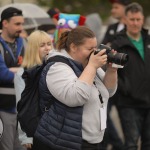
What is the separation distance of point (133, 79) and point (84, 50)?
7.74 feet

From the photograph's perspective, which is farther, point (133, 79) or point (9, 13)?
point (133, 79)

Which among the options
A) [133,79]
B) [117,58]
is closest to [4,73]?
[133,79]

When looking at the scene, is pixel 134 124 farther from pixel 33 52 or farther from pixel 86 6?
pixel 86 6

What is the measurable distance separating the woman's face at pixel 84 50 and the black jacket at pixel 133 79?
89.5 inches

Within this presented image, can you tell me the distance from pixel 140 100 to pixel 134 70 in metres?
0.34

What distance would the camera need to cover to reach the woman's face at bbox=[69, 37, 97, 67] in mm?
5457

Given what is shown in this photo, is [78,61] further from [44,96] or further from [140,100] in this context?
[140,100]

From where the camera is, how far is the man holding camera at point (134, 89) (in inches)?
305

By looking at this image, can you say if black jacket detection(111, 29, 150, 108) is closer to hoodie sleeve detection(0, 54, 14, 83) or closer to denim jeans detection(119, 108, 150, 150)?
denim jeans detection(119, 108, 150, 150)

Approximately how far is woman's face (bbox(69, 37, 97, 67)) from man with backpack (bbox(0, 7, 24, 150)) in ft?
4.57

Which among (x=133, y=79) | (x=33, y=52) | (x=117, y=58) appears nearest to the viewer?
(x=117, y=58)

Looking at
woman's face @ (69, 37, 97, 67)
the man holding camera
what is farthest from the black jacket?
woman's face @ (69, 37, 97, 67)

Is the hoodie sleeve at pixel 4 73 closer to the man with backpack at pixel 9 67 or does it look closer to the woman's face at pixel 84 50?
the man with backpack at pixel 9 67

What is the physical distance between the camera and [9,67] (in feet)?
23.2
